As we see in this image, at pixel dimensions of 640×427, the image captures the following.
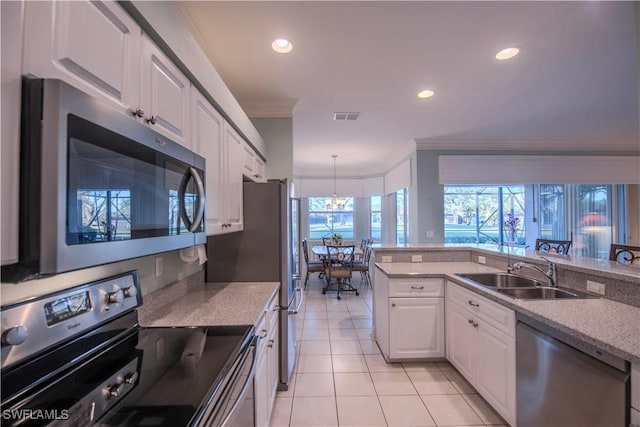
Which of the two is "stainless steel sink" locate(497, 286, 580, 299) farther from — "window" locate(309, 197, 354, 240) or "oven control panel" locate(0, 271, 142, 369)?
"window" locate(309, 197, 354, 240)

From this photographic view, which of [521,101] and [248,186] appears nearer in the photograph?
[248,186]

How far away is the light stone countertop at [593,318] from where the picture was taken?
3.69ft

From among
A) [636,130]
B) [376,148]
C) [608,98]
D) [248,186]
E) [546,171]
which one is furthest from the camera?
[376,148]

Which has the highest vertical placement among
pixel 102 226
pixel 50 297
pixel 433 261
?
pixel 102 226

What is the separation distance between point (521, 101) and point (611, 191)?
3.72m

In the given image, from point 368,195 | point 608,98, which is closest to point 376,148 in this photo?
point 368,195

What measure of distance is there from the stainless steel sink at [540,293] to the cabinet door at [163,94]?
2.29 m

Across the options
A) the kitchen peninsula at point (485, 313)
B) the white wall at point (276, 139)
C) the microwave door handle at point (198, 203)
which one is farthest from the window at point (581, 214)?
the microwave door handle at point (198, 203)

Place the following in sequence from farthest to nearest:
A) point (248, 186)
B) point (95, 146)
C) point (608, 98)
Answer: point (608, 98) < point (248, 186) < point (95, 146)

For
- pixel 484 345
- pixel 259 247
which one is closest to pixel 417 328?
pixel 484 345

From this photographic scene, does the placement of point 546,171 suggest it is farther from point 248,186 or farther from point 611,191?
point 248,186

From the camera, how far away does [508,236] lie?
530 centimetres

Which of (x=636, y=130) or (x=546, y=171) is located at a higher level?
(x=636, y=130)

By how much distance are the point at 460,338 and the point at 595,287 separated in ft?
3.21
